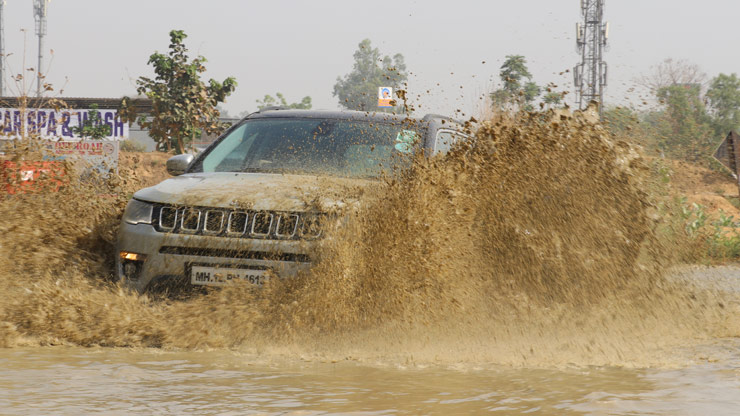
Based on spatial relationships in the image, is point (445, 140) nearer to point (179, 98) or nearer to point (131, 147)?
point (179, 98)

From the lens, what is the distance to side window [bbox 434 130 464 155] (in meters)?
5.93

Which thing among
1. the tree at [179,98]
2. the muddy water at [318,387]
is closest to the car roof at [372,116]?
the muddy water at [318,387]

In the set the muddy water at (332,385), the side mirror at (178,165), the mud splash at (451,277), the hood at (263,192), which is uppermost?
the side mirror at (178,165)

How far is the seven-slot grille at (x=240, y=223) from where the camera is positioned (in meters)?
5.09

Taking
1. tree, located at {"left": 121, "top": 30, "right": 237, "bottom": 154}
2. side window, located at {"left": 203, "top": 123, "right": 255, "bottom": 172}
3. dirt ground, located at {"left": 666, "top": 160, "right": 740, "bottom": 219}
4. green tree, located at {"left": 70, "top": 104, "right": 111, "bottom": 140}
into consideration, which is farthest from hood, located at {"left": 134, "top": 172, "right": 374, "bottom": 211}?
green tree, located at {"left": 70, "top": 104, "right": 111, "bottom": 140}

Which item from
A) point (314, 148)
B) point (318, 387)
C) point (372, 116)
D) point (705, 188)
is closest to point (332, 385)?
point (318, 387)

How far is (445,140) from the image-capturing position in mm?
6297

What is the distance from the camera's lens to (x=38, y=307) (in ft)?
16.7

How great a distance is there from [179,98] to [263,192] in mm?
27105

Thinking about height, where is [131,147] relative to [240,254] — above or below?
above

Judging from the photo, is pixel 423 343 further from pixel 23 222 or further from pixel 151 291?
pixel 23 222

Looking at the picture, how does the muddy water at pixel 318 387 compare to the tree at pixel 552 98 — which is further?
the tree at pixel 552 98

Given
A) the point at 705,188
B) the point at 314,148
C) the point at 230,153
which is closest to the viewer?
the point at 314,148

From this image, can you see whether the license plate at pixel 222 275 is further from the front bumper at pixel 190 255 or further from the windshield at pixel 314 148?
the windshield at pixel 314 148
